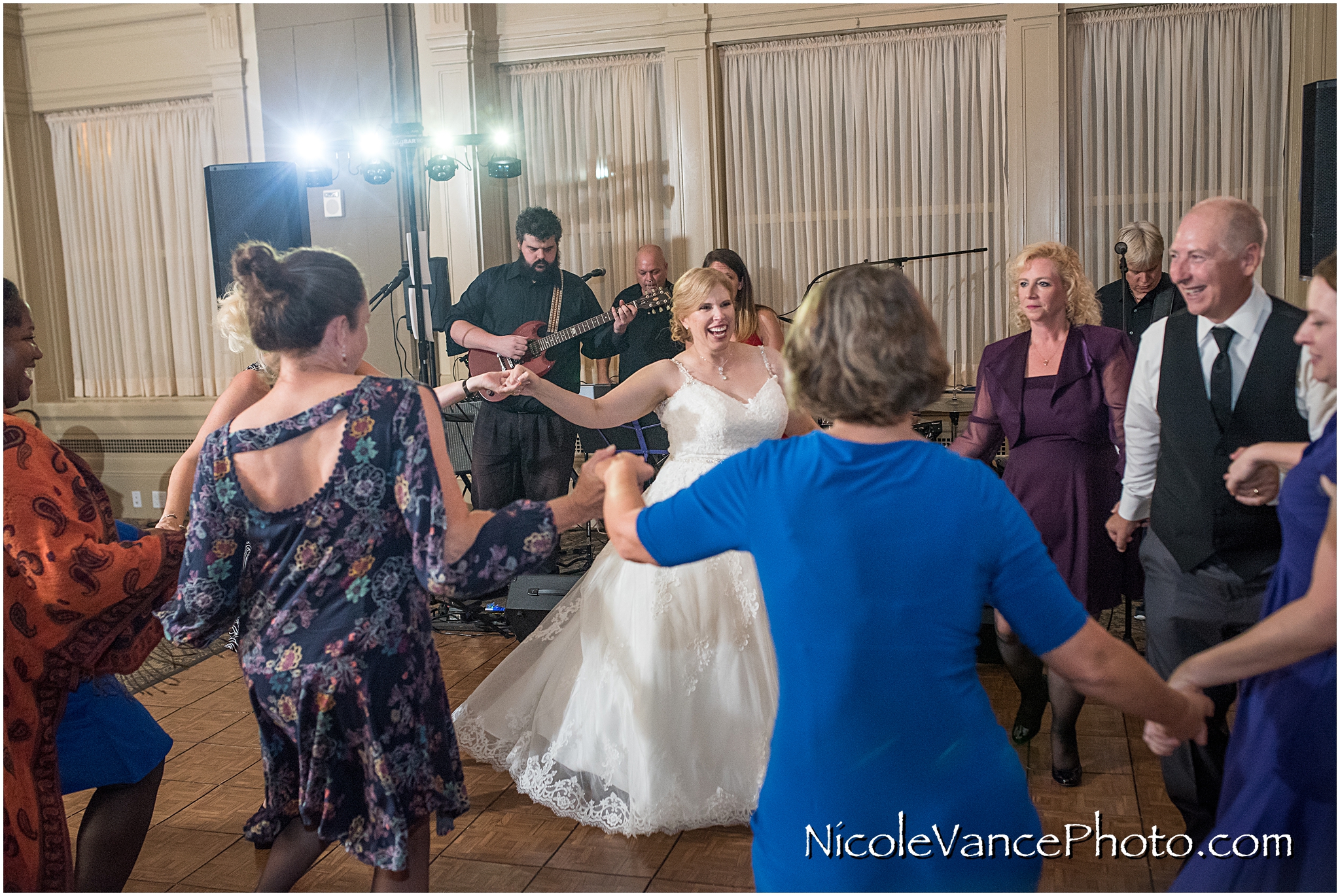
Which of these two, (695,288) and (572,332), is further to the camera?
(572,332)

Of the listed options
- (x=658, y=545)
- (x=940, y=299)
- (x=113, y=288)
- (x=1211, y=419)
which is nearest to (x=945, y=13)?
(x=940, y=299)

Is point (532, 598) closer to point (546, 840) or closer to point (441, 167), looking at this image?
point (546, 840)

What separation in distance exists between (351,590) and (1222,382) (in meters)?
1.78

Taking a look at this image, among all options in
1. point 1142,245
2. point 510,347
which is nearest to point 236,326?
point 510,347

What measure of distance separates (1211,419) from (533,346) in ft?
10.1

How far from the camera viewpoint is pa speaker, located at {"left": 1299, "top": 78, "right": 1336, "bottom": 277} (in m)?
3.67

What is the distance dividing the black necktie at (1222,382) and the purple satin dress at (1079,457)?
24.6 inches

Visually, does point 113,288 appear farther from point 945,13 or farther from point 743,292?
point 945,13

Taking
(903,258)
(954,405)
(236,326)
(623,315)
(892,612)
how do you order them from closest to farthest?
(892,612)
(236,326)
(623,315)
(954,405)
(903,258)

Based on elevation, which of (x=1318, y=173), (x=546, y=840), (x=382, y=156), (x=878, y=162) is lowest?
(x=546, y=840)

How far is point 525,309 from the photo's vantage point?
480 centimetres

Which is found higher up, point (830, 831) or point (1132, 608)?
point (830, 831)

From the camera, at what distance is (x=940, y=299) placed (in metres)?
6.29

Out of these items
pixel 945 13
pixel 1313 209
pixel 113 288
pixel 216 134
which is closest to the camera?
pixel 1313 209
